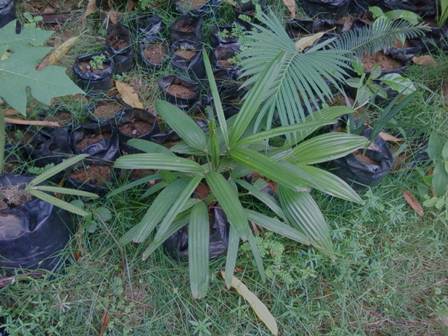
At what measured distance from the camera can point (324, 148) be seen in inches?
58.1

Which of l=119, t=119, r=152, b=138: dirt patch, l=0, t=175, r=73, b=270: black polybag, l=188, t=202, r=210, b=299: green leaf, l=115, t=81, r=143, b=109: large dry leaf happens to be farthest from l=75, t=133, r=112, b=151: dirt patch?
l=188, t=202, r=210, b=299: green leaf

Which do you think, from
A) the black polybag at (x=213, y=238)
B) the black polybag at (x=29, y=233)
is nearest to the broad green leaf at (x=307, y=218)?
the black polybag at (x=213, y=238)

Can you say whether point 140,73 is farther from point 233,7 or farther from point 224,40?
point 233,7

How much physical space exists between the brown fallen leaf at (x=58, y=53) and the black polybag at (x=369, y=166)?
4.29ft

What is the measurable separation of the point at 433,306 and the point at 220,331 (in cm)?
75

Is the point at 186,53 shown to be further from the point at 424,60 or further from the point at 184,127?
the point at 424,60

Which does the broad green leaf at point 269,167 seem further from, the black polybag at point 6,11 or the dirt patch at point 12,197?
the black polybag at point 6,11

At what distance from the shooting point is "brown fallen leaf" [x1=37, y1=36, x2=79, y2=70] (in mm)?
2092

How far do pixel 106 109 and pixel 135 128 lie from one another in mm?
224

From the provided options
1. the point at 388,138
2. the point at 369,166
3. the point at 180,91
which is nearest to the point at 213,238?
the point at 369,166

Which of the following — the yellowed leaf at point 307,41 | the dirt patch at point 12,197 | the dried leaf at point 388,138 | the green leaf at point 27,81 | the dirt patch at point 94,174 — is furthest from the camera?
the yellowed leaf at point 307,41

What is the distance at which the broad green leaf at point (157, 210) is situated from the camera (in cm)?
131

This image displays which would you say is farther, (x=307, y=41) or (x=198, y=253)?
(x=307, y=41)

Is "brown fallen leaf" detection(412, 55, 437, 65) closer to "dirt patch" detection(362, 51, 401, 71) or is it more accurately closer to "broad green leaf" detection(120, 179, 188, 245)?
"dirt patch" detection(362, 51, 401, 71)
